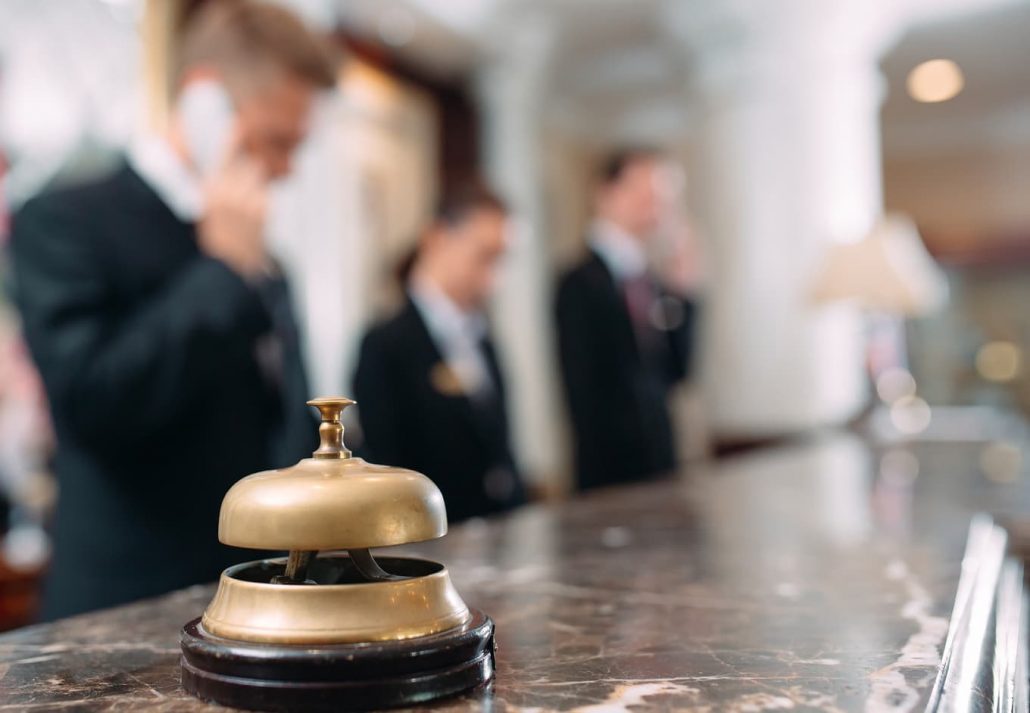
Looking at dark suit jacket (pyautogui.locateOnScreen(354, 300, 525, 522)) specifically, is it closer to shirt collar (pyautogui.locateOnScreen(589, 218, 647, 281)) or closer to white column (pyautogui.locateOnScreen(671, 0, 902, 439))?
shirt collar (pyautogui.locateOnScreen(589, 218, 647, 281))

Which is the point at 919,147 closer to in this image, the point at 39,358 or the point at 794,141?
the point at 794,141

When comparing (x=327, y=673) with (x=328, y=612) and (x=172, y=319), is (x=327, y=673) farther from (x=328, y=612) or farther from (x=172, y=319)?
(x=172, y=319)

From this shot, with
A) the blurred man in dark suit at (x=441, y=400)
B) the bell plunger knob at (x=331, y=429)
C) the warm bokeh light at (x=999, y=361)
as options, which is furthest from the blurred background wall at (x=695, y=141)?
the warm bokeh light at (x=999, y=361)

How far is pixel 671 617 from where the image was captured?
967 millimetres

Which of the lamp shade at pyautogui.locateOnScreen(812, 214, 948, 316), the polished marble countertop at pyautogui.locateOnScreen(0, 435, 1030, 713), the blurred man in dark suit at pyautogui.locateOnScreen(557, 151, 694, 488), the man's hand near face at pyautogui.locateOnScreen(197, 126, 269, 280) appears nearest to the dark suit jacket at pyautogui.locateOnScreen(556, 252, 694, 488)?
the blurred man in dark suit at pyautogui.locateOnScreen(557, 151, 694, 488)

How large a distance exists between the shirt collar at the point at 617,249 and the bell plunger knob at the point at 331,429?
331 cm

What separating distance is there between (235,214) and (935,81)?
9158 mm

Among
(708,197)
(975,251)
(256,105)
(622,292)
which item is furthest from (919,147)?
(256,105)

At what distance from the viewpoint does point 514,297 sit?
824 cm

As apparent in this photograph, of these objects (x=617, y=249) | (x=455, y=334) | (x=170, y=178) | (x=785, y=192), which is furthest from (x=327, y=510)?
(x=785, y=192)

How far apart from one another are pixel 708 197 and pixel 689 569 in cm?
626

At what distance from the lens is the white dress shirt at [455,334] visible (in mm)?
3127

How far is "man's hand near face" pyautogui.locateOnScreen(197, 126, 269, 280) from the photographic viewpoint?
5.98 ft

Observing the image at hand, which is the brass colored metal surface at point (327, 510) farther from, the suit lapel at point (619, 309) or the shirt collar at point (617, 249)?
the shirt collar at point (617, 249)
